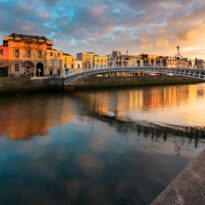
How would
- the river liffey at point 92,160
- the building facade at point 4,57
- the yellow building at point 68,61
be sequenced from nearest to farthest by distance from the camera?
1. the river liffey at point 92,160
2. the building facade at point 4,57
3. the yellow building at point 68,61

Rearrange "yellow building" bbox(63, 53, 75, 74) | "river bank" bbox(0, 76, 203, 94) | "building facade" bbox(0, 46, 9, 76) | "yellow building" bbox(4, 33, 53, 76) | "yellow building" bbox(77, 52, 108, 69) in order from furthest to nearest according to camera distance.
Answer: "yellow building" bbox(77, 52, 108, 69)
"yellow building" bbox(63, 53, 75, 74)
"yellow building" bbox(4, 33, 53, 76)
"building facade" bbox(0, 46, 9, 76)
"river bank" bbox(0, 76, 203, 94)

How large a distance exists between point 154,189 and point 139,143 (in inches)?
128

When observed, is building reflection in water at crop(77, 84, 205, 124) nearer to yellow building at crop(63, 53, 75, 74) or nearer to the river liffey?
the river liffey

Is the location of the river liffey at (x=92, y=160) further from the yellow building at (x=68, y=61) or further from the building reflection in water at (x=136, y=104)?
the yellow building at (x=68, y=61)

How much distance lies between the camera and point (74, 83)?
33.7 metres

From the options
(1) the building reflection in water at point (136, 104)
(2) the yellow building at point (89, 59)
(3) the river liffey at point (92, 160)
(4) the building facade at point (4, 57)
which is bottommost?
(3) the river liffey at point (92, 160)

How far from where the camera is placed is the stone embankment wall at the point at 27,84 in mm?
25439

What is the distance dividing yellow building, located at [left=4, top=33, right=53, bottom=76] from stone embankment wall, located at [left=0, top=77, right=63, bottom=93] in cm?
548

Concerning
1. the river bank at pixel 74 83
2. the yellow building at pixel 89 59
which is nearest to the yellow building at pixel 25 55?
the river bank at pixel 74 83

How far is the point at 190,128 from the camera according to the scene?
10.3 meters

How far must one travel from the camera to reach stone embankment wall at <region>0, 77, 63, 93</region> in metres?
25.4

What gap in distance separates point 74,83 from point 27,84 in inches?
337

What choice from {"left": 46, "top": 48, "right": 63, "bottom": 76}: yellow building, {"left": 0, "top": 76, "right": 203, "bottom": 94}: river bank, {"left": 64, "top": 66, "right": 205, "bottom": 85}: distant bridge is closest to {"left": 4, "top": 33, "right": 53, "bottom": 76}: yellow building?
{"left": 46, "top": 48, "right": 63, "bottom": 76}: yellow building

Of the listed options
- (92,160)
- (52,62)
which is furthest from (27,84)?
(92,160)
